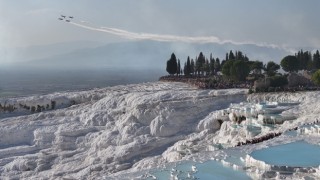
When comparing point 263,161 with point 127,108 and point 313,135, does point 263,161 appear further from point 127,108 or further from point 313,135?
point 127,108

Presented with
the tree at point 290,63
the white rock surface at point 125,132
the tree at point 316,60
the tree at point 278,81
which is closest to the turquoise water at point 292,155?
the white rock surface at point 125,132

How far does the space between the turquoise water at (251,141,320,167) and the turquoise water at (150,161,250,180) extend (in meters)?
1.61

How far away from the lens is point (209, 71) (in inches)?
2931

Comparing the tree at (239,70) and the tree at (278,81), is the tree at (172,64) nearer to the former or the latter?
the tree at (239,70)

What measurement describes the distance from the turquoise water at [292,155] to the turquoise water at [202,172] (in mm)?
1611

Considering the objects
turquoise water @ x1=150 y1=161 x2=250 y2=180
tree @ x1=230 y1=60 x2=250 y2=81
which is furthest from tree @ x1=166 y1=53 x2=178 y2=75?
turquoise water @ x1=150 y1=161 x2=250 y2=180

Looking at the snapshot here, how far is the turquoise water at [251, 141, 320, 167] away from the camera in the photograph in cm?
2053

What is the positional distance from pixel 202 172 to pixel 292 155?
443cm

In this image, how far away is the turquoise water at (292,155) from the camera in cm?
2053

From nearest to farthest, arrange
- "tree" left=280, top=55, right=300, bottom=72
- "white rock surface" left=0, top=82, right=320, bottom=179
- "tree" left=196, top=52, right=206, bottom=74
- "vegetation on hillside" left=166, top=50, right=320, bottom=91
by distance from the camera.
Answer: "white rock surface" left=0, top=82, right=320, bottom=179 < "vegetation on hillside" left=166, top=50, right=320, bottom=91 < "tree" left=280, top=55, right=300, bottom=72 < "tree" left=196, top=52, right=206, bottom=74

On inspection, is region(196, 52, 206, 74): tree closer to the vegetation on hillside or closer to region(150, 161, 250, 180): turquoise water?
the vegetation on hillside

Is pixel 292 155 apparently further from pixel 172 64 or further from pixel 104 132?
pixel 172 64

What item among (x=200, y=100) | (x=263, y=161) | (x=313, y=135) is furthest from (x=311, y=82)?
(x=263, y=161)

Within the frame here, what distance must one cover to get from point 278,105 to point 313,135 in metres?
10.7
